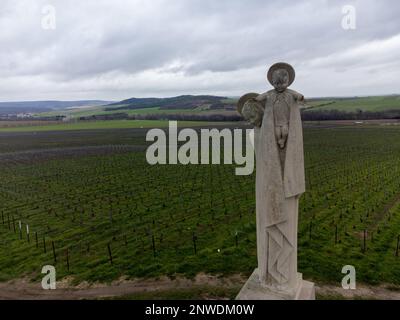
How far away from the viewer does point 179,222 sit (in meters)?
21.4

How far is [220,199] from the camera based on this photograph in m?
26.7

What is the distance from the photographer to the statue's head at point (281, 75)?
7.61 meters

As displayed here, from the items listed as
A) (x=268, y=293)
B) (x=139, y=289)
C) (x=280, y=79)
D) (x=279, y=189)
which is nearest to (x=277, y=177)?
(x=279, y=189)

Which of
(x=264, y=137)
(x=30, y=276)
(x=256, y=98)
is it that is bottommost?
(x=30, y=276)

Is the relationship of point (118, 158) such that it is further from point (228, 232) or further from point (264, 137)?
point (264, 137)

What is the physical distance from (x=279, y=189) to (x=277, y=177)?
293 millimetres

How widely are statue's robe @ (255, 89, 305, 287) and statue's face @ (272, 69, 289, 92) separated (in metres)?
0.15

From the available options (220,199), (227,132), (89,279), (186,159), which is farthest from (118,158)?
(227,132)

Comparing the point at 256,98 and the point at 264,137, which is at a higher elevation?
the point at 256,98

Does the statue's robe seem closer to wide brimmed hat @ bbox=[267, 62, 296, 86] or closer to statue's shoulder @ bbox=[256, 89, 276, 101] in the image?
statue's shoulder @ bbox=[256, 89, 276, 101]

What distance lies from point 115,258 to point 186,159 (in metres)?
33.8
